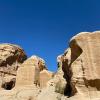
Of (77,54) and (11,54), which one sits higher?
(11,54)

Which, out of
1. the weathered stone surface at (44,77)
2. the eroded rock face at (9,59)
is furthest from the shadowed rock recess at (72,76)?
the eroded rock face at (9,59)

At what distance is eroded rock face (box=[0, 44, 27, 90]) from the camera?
54344mm

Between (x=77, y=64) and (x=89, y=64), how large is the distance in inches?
41.5

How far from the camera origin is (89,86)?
69.1ft

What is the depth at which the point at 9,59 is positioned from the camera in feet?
186

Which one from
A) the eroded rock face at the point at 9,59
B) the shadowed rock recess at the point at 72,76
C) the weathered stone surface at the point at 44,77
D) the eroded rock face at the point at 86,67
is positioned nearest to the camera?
the eroded rock face at the point at 86,67

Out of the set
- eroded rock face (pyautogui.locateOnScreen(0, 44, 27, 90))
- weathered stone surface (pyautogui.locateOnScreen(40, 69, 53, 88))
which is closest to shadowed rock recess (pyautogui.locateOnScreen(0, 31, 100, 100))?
weathered stone surface (pyautogui.locateOnScreen(40, 69, 53, 88))

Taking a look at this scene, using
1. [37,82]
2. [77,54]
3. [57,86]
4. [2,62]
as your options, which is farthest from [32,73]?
[2,62]

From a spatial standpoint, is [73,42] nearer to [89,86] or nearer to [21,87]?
[89,86]

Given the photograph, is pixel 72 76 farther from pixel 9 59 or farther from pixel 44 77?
pixel 9 59

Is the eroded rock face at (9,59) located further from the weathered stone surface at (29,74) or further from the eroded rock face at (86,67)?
the eroded rock face at (86,67)

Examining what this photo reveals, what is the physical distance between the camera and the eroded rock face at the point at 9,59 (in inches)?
2140

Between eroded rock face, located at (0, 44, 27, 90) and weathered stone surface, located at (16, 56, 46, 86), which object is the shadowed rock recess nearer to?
weathered stone surface, located at (16, 56, 46, 86)

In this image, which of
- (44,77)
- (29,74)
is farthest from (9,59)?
(29,74)
